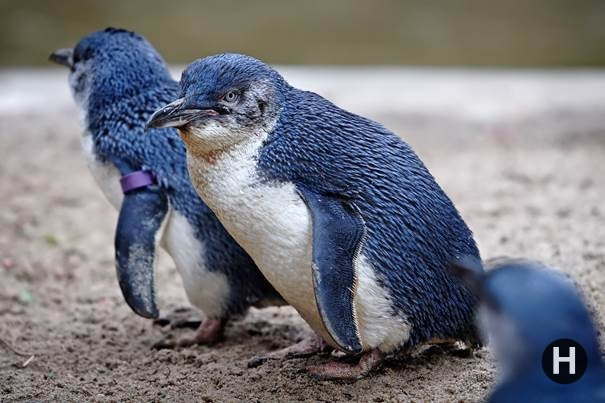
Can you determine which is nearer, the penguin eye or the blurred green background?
the penguin eye

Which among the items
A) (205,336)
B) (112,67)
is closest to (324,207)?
(205,336)

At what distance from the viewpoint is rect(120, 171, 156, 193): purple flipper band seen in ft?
9.96

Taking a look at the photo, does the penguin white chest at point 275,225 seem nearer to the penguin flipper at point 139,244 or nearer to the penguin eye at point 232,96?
the penguin eye at point 232,96

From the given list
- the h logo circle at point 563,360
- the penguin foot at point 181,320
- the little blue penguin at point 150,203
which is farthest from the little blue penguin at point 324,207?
the penguin foot at point 181,320

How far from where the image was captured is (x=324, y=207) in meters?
2.54

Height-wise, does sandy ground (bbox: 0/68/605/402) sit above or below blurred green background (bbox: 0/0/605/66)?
below

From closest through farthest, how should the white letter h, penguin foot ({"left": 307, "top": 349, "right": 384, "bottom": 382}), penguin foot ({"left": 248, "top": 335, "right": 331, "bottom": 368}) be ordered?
1. the white letter h
2. penguin foot ({"left": 307, "top": 349, "right": 384, "bottom": 382})
3. penguin foot ({"left": 248, "top": 335, "right": 331, "bottom": 368})

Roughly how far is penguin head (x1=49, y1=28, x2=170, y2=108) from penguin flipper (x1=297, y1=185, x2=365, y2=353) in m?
0.95

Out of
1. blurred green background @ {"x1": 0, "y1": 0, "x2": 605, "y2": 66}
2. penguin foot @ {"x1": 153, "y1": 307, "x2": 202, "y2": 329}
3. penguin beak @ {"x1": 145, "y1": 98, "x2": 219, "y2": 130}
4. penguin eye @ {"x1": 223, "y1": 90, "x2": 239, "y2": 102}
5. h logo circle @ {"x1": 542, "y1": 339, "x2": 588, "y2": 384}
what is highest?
blurred green background @ {"x1": 0, "y1": 0, "x2": 605, "y2": 66}

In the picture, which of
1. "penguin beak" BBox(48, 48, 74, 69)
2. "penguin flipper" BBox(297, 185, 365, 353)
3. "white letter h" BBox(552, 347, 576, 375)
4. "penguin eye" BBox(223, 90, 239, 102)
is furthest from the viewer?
"penguin beak" BBox(48, 48, 74, 69)

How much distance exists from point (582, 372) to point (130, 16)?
9281 millimetres

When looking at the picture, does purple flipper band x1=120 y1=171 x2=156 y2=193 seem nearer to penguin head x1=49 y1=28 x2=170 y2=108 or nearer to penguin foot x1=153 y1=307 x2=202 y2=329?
penguin head x1=49 y1=28 x2=170 y2=108

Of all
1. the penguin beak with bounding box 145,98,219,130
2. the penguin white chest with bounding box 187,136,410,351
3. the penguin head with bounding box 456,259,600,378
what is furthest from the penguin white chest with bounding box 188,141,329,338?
the penguin head with bounding box 456,259,600,378

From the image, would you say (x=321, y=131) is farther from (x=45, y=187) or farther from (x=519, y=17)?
(x=519, y=17)
